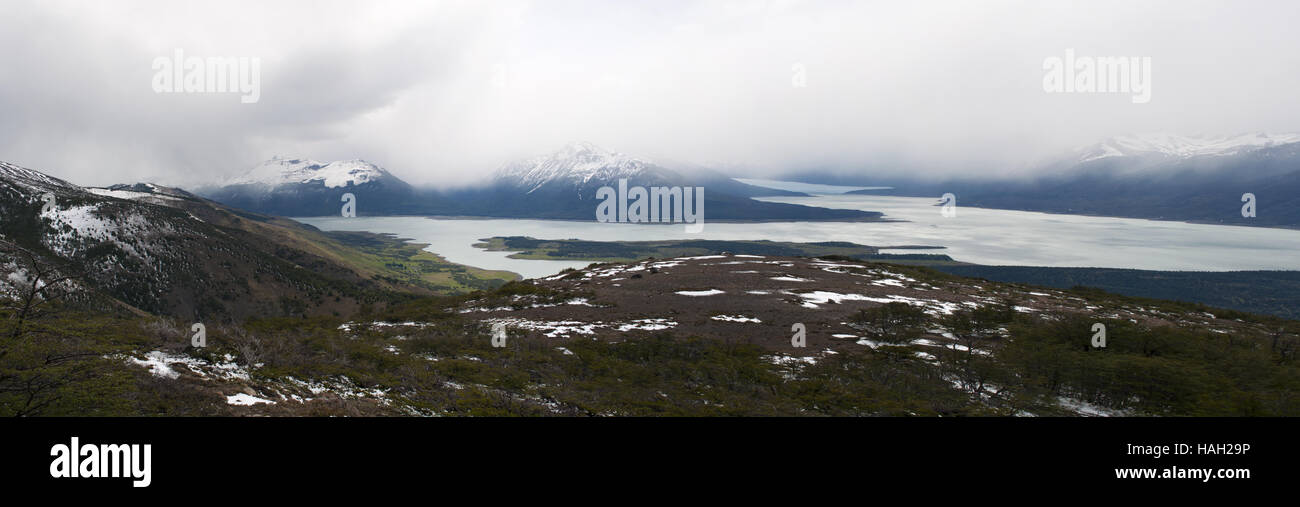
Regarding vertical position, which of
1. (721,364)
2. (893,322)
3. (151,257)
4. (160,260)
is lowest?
(721,364)

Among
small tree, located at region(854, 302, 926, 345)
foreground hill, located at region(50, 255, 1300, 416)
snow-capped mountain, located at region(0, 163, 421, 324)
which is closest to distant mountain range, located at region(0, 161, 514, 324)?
snow-capped mountain, located at region(0, 163, 421, 324)

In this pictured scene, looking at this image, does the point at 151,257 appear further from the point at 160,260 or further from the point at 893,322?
the point at 893,322

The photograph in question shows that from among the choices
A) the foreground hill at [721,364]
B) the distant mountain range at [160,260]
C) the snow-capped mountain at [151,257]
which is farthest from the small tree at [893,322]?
the snow-capped mountain at [151,257]

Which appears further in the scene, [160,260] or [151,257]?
[160,260]

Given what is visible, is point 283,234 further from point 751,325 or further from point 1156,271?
point 1156,271

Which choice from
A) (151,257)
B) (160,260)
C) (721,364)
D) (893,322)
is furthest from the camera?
(160,260)

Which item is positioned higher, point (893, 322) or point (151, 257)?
point (151, 257)

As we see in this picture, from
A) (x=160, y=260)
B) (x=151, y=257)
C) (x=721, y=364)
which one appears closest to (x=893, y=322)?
(x=721, y=364)

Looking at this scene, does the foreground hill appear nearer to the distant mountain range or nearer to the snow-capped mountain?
the distant mountain range

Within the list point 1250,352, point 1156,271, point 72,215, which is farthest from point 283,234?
point 1156,271

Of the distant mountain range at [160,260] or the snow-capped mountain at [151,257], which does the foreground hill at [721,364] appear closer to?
the distant mountain range at [160,260]
